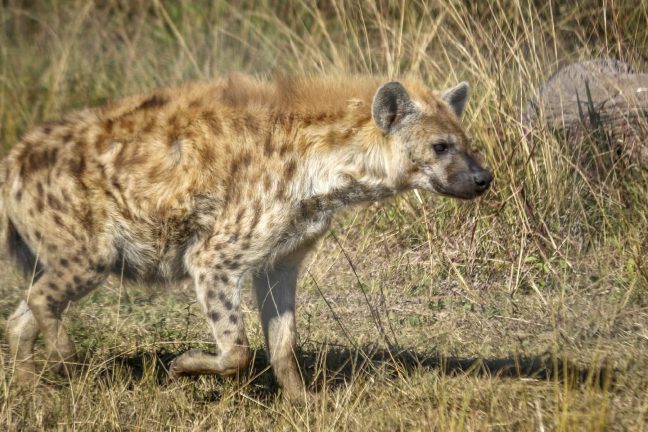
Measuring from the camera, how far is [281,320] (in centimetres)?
412

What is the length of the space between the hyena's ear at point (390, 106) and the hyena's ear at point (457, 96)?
0.32 meters

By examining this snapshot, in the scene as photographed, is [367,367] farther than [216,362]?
Yes

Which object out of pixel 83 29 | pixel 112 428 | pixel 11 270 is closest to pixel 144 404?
pixel 112 428

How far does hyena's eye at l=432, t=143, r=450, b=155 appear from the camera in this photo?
158 inches

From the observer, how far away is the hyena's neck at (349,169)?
396cm

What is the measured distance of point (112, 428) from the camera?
3.62m

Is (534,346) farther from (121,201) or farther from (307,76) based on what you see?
(121,201)

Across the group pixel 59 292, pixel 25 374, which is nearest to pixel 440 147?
pixel 59 292

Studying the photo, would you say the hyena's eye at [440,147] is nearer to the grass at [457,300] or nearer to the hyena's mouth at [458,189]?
the hyena's mouth at [458,189]

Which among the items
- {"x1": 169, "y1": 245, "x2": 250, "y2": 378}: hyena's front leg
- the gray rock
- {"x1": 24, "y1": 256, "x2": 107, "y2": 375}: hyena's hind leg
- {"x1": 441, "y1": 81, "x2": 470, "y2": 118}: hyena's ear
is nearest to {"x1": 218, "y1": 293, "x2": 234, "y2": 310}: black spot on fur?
{"x1": 169, "y1": 245, "x2": 250, "y2": 378}: hyena's front leg

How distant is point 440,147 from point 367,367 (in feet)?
3.02

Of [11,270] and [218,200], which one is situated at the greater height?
[218,200]

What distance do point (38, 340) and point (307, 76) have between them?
1.60 m

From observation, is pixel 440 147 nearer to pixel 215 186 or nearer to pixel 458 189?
pixel 458 189
